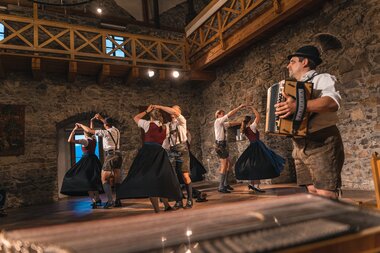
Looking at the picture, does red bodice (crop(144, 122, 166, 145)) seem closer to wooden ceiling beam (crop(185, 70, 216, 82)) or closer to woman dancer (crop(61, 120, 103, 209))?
woman dancer (crop(61, 120, 103, 209))

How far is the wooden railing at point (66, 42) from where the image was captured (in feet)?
22.1

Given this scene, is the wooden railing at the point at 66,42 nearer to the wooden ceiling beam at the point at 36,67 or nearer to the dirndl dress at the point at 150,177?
the wooden ceiling beam at the point at 36,67

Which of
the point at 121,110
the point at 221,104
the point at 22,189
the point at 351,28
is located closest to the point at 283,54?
the point at 351,28

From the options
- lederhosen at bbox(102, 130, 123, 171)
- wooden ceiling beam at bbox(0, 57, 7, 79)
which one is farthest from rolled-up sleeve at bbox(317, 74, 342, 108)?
wooden ceiling beam at bbox(0, 57, 7, 79)

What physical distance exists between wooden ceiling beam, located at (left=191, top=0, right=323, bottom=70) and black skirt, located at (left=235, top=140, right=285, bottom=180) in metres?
2.60

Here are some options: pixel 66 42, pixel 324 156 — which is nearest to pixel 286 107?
pixel 324 156

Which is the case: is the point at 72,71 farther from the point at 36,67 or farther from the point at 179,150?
the point at 179,150

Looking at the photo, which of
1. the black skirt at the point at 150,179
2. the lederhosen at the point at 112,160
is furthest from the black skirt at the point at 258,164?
the lederhosen at the point at 112,160

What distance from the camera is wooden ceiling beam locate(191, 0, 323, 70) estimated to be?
5.32 meters

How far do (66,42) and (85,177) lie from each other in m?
5.13

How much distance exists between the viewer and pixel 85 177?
4934 millimetres

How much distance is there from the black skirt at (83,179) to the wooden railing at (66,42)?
133 inches

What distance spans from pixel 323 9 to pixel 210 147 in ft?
16.6

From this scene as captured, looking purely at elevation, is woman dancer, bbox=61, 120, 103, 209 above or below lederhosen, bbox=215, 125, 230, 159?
below
